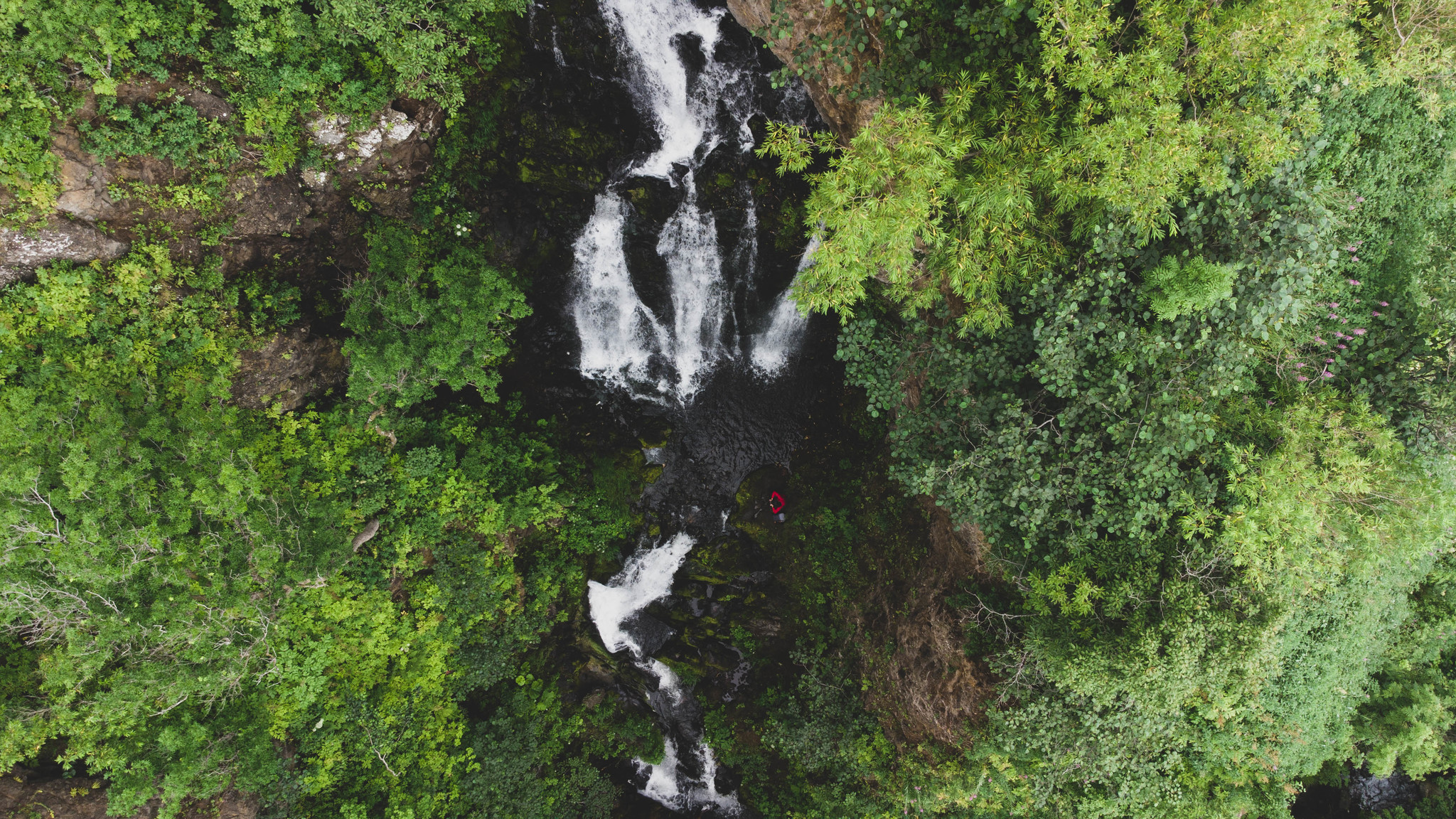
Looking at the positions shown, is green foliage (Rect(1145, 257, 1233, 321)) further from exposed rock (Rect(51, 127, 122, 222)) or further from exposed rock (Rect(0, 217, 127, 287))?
exposed rock (Rect(0, 217, 127, 287))

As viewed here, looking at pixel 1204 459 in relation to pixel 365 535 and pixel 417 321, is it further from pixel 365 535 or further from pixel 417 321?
pixel 365 535

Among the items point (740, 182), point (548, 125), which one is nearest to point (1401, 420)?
point (740, 182)

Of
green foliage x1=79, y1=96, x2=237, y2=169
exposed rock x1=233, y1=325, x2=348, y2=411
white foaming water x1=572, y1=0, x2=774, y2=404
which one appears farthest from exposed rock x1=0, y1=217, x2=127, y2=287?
white foaming water x1=572, y1=0, x2=774, y2=404

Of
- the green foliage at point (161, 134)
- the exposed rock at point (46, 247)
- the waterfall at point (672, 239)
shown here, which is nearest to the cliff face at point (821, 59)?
the waterfall at point (672, 239)

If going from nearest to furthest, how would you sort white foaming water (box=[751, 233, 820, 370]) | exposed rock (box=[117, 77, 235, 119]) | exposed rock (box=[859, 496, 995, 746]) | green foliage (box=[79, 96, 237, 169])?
green foliage (box=[79, 96, 237, 169]) → exposed rock (box=[117, 77, 235, 119]) → exposed rock (box=[859, 496, 995, 746]) → white foaming water (box=[751, 233, 820, 370])

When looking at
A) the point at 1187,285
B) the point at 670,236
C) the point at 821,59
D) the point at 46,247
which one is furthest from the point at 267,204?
the point at 1187,285

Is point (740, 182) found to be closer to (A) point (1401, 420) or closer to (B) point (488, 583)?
(B) point (488, 583)
